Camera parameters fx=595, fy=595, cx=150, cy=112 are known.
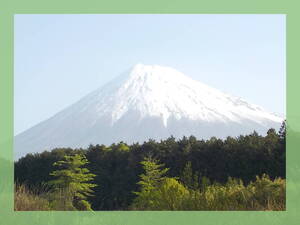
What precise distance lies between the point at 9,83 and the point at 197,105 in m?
33.7

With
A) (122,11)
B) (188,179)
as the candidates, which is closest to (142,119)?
(188,179)

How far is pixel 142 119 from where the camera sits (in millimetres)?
39500

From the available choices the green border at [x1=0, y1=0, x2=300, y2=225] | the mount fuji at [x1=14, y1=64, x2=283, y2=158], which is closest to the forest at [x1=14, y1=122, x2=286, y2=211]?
the green border at [x1=0, y1=0, x2=300, y2=225]

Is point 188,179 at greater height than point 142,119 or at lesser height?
lesser

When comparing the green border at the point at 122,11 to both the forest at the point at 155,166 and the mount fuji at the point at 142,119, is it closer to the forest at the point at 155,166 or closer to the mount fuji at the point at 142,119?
the forest at the point at 155,166

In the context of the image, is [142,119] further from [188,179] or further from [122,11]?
[122,11]

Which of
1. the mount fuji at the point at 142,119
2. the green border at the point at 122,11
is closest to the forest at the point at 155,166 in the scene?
the green border at the point at 122,11

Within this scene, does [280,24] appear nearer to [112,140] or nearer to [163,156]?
[163,156]

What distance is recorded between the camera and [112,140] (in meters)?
37.8

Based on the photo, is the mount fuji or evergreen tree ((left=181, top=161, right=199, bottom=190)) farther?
the mount fuji

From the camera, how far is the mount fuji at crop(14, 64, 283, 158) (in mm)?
37781

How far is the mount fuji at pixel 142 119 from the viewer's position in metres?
37.8

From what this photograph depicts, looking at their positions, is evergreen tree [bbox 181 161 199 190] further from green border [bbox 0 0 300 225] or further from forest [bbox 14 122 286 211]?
green border [bbox 0 0 300 225]
